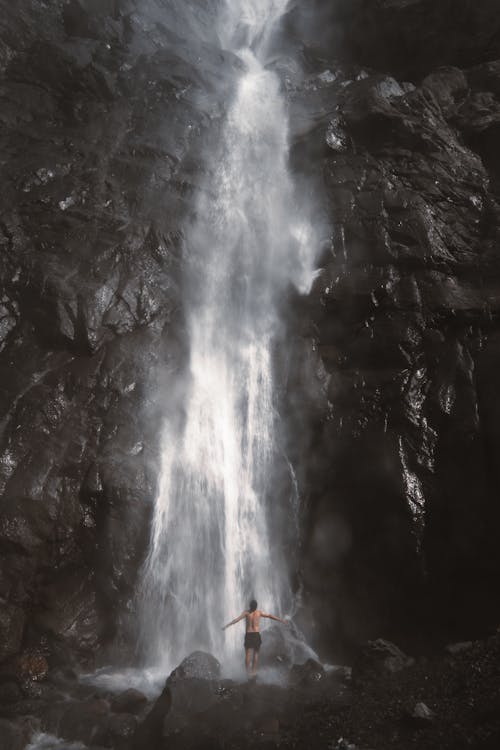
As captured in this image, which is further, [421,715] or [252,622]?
[252,622]

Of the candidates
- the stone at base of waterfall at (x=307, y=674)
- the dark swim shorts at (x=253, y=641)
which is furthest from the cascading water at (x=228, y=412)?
the stone at base of waterfall at (x=307, y=674)

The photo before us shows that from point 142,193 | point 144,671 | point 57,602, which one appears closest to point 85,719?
point 144,671

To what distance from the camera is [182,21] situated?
26.2 m

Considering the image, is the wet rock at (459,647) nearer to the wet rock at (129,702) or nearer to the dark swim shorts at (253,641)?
the dark swim shorts at (253,641)

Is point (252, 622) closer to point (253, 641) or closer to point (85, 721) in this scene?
point (253, 641)

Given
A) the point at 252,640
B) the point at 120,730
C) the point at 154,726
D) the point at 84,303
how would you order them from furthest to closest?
the point at 84,303
the point at 252,640
the point at 120,730
the point at 154,726

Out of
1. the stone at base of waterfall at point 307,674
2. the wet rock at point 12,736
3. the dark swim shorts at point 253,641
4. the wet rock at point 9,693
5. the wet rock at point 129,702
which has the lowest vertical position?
the wet rock at point 12,736

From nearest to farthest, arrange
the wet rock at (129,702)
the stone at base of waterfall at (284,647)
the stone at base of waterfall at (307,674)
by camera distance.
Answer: the wet rock at (129,702) → the stone at base of waterfall at (307,674) → the stone at base of waterfall at (284,647)

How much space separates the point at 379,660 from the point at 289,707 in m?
2.36

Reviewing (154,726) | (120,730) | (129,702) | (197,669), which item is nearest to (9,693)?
(129,702)

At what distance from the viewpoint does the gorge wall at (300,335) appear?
1195 centimetres

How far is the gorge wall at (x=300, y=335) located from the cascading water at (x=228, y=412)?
0.69 m

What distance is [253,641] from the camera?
1093 centimetres

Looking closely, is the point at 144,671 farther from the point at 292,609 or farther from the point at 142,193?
the point at 142,193
